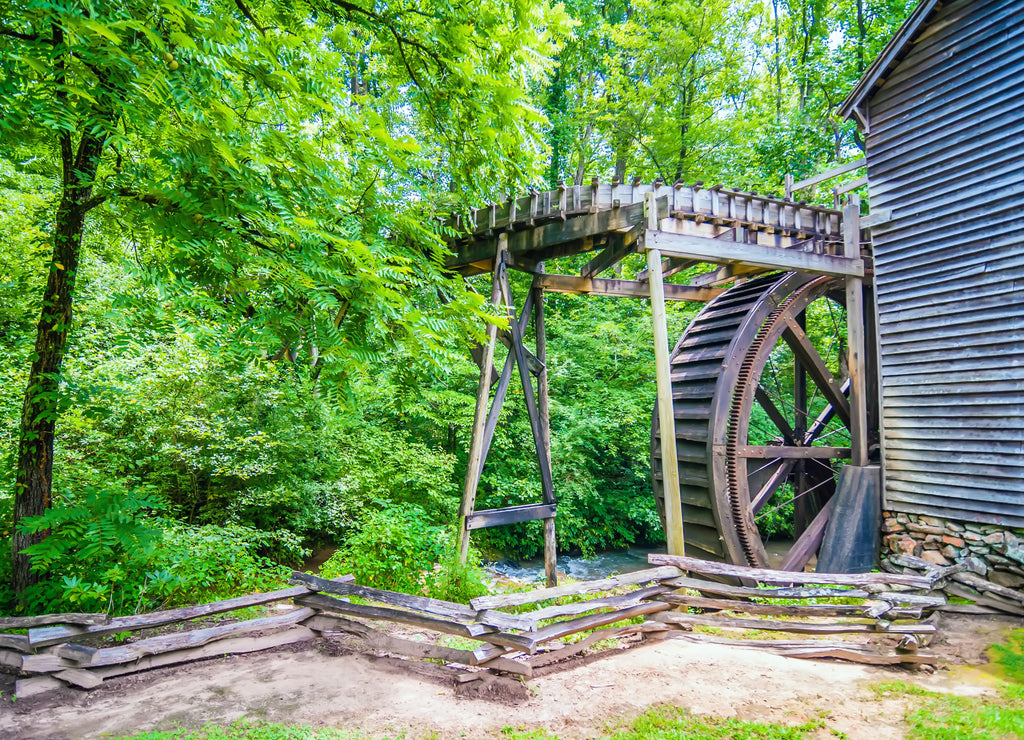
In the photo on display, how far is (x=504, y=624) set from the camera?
144 inches

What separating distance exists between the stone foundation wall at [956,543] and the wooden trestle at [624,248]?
91cm

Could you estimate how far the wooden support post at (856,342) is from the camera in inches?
267

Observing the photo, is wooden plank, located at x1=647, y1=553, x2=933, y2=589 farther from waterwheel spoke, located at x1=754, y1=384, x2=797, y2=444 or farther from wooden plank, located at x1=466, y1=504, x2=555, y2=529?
waterwheel spoke, located at x1=754, y1=384, x2=797, y2=444

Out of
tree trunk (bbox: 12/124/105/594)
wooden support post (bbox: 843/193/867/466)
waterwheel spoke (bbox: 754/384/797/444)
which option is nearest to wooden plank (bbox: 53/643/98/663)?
tree trunk (bbox: 12/124/105/594)

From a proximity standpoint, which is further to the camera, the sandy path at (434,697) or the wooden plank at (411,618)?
the wooden plank at (411,618)

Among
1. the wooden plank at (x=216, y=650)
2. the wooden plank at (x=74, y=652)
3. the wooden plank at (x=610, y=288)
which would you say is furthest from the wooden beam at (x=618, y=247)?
the wooden plank at (x=74, y=652)

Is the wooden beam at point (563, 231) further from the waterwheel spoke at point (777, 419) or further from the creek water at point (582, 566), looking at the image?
the creek water at point (582, 566)

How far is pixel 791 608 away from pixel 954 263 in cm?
430

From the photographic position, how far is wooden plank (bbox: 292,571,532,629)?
145 inches

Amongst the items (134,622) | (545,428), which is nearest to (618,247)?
(545,428)

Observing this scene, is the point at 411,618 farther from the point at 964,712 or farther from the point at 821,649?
the point at 964,712

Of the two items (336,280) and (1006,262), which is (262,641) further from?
(1006,262)

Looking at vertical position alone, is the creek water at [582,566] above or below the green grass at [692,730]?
below

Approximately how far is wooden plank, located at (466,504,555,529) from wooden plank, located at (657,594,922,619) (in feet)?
5.82
